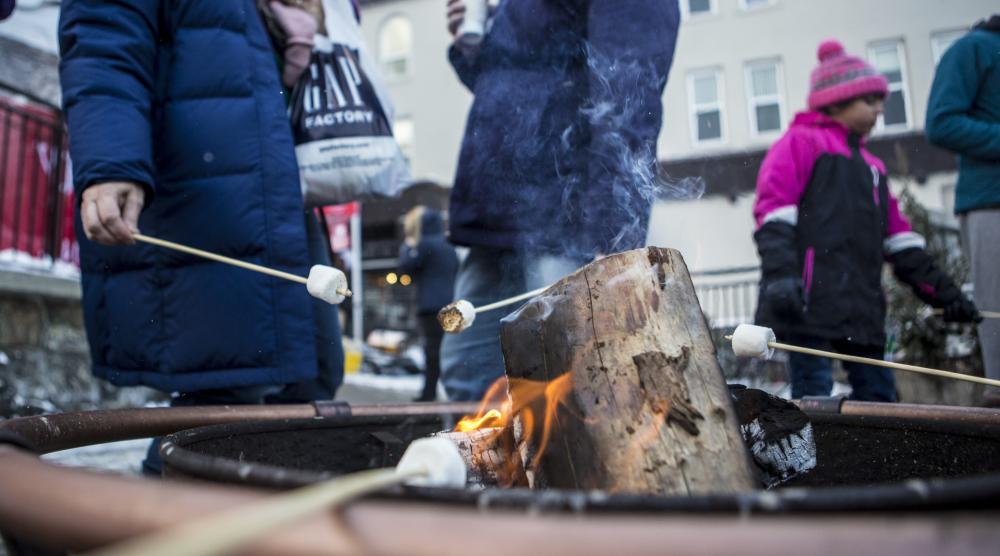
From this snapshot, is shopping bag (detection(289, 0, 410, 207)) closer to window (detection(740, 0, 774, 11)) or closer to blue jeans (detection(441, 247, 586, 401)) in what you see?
blue jeans (detection(441, 247, 586, 401))

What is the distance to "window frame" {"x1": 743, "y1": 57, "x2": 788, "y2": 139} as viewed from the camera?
45.8ft

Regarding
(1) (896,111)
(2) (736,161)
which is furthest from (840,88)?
(1) (896,111)

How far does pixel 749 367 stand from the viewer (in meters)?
7.84

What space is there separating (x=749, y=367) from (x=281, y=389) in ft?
21.8

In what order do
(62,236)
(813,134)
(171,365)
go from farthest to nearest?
(62,236) < (813,134) < (171,365)

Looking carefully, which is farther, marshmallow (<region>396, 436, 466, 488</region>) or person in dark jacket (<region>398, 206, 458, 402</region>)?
person in dark jacket (<region>398, 206, 458, 402</region>)

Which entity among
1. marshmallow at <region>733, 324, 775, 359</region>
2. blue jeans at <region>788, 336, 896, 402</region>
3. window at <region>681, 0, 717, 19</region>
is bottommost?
blue jeans at <region>788, 336, 896, 402</region>

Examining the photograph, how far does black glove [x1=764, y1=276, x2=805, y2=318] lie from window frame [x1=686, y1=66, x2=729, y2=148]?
Answer: 11976 mm

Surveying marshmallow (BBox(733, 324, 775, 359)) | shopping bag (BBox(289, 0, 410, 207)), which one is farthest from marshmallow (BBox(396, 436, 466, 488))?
shopping bag (BBox(289, 0, 410, 207))

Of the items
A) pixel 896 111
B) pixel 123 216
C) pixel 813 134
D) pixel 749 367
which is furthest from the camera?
pixel 896 111

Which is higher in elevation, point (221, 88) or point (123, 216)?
point (221, 88)

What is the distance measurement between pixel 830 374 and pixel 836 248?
0.59 metres

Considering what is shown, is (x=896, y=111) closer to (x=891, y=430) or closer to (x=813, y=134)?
(x=813, y=134)

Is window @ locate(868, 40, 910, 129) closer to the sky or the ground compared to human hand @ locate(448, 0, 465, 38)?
closer to the sky
